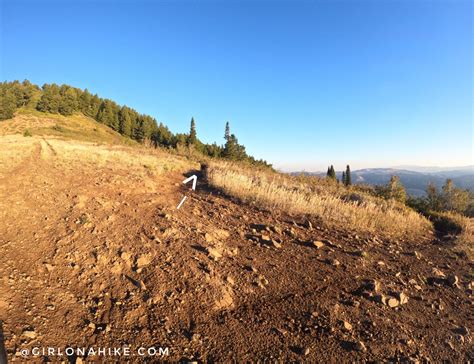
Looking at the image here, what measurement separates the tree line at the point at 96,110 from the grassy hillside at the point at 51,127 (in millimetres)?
2564

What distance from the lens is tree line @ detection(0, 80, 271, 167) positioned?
166ft

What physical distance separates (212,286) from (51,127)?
55.4 meters

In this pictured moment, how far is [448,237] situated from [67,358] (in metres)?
8.75

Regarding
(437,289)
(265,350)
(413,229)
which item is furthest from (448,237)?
(265,350)

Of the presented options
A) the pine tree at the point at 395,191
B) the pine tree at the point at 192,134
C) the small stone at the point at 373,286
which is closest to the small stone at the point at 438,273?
the small stone at the point at 373,286

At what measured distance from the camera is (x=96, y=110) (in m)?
69.3

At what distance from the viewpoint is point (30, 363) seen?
2.00 meters

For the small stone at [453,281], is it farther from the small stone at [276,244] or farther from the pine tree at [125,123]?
the pine tree at [125,123]

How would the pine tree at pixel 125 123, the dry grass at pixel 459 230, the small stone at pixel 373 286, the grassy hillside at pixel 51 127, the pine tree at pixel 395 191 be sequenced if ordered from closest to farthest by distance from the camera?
the small stone at pixel 373 286
the dry grass at pixel 459 230
the pine tree at pixel 395 191
the grassy hillside at pixel 51 127
the pine tree at pixel 125 123

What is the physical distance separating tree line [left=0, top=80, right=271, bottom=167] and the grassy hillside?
2.56m

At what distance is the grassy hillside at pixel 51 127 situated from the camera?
40.2 meters

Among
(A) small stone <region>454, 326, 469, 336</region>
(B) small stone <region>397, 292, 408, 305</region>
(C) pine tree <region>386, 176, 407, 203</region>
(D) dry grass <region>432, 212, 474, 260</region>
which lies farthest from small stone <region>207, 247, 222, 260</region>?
(C) pine tree <region>386, 176, 407, 203</region>

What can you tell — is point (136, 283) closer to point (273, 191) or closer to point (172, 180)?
point (273, 191)

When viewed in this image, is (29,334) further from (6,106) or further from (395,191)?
(6,106)
